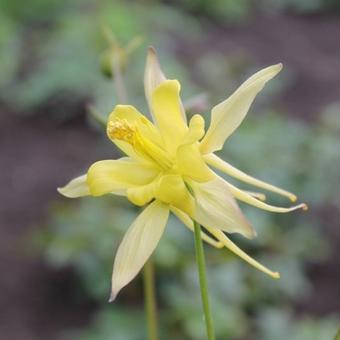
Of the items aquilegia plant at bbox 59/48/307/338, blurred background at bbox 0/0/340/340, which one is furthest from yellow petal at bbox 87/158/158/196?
blurred background at bbox 0/0/340/340

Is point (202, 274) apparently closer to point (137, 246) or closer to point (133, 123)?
point (137, 246)

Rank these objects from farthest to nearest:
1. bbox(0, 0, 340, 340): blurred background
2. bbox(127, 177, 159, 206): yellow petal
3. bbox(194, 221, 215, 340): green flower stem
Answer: bbox(0, 0, 340, 340): blurred background, bbox(127, 177, 159, 206): yellow petal, bbox(194, 221, 215, 340): green flower stem

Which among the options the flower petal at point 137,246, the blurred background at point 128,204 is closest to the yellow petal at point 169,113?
the flower petal at point 137,246

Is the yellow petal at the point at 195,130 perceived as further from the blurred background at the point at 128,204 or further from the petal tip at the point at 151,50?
the blurred background at the point at 128,204

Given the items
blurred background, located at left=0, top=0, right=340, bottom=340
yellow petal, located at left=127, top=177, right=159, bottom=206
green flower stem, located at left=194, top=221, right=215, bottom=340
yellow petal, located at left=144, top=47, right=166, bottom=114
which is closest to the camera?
green flower stem, located at left=194, top=221, right=215, bottom=340

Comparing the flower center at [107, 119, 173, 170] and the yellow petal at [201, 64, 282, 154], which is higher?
the yellow petal at [201, 64, 282, 154]

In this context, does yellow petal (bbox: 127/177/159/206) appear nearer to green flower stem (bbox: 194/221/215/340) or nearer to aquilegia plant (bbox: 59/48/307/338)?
aquilegia plant (bbox: 59/48/307/338)

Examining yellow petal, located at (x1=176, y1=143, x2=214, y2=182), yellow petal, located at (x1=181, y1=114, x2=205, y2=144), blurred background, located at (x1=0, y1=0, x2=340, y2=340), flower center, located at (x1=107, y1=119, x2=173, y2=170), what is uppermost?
yellow petal, located at (x1=181, y1=114, x2=205, y2=144)
